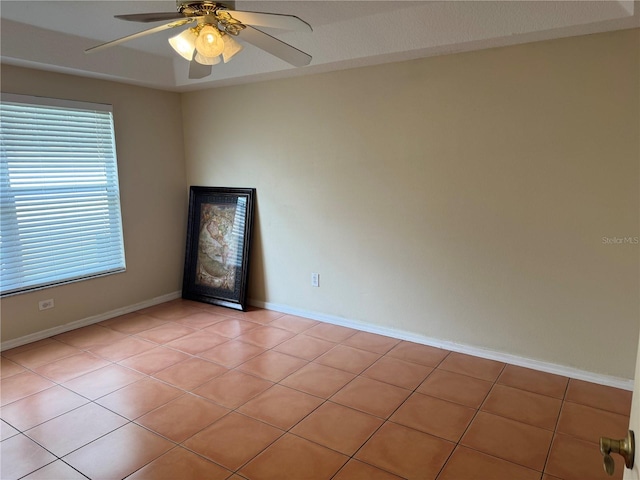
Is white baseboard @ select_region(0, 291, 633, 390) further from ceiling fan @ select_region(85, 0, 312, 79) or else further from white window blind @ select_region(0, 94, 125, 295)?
ceiling fan @ select_region(85, 0, 312, 79)

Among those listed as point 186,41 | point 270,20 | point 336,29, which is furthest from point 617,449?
point 336,29

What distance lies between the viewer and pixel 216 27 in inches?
78.9

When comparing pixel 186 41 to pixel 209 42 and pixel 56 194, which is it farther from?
pixel 56 194

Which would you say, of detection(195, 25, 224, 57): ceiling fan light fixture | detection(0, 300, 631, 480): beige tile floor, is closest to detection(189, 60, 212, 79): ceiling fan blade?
detection(195, 25, 224, 57): ceiling fan light fixture

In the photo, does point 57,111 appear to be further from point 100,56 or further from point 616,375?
point 616,375

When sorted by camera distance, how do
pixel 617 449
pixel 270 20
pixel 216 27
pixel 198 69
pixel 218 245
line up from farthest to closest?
pixel 218 245 < pixel 198 69 < pixel 216 27 < pixel 270 20 < pixel 617 449

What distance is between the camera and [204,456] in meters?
2.21

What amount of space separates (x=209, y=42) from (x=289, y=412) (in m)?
2.01

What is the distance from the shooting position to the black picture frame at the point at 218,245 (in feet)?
14.3

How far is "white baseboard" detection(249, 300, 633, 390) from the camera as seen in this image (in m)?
2.85

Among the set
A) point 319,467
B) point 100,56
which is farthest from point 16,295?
point 319,467

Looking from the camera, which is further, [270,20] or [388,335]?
[388,335]

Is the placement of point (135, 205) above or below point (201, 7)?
below

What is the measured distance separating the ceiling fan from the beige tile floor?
1.94 metres
